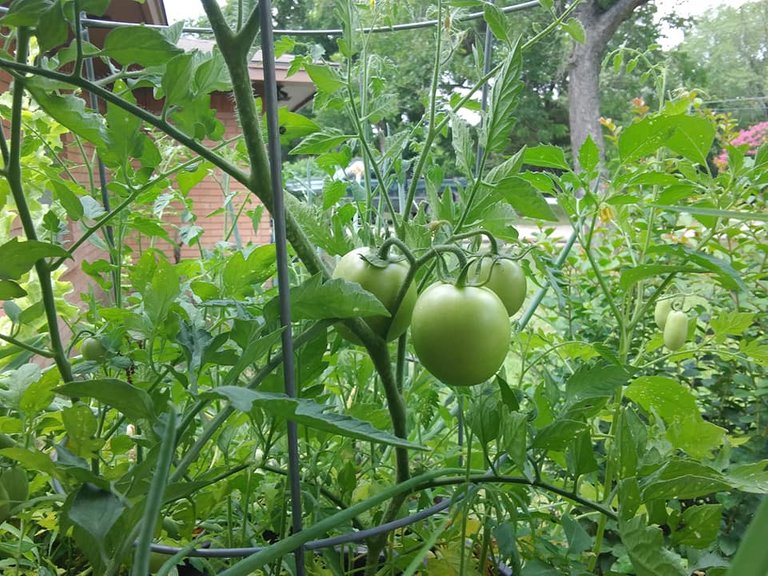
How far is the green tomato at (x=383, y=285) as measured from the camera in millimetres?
413

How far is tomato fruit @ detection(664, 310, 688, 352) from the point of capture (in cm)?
76

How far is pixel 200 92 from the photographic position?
16.4 inches

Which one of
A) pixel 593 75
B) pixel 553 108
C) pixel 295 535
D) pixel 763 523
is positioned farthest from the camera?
pixel 553 108

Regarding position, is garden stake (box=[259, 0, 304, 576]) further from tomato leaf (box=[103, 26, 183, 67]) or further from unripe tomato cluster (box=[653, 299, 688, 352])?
unripe tomato cluster (box=[653, 299, 688, 352])

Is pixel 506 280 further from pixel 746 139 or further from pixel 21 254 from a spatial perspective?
pixel 746 139

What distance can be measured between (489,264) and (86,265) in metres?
0.45

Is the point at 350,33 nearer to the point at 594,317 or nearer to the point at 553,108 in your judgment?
the point at 594,317

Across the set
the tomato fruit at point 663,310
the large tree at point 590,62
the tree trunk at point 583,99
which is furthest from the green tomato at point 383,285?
the tree trunk at point 583,99

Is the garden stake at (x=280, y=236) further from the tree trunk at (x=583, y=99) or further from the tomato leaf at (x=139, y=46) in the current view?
the tree trunk at (x=583, y=99)

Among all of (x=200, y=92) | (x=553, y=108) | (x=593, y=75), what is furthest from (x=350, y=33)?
(x=553, y=108)

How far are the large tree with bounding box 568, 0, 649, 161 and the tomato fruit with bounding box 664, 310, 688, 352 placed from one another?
603 centimetres

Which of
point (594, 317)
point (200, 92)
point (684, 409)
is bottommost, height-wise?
point (594, 317)

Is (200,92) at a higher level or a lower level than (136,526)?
higher

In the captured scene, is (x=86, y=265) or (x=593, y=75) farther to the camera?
(x=593, y=75)
